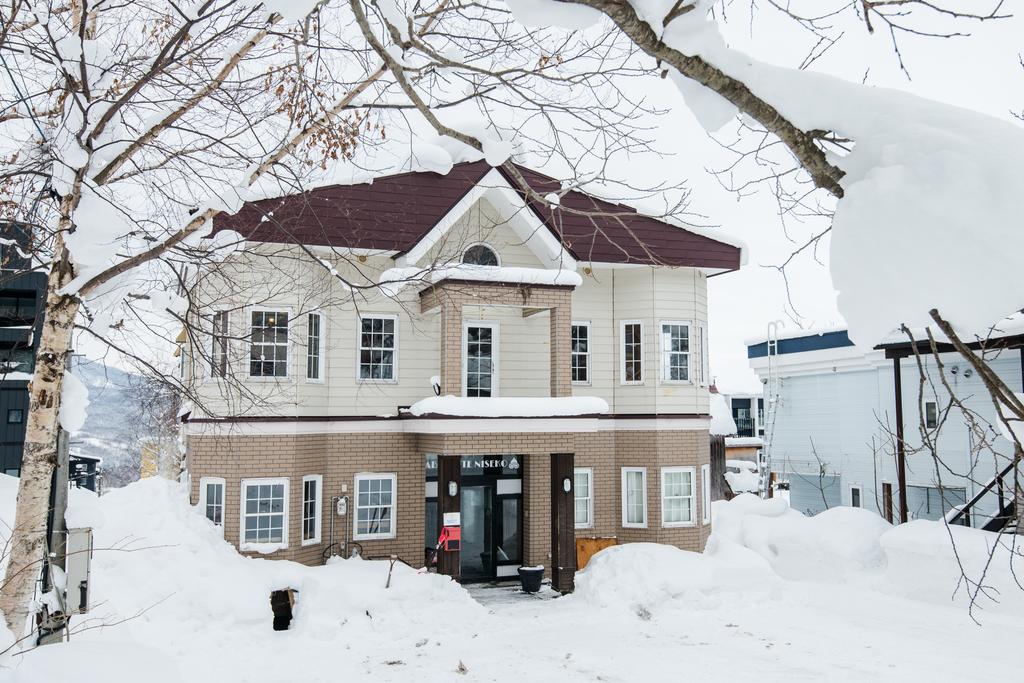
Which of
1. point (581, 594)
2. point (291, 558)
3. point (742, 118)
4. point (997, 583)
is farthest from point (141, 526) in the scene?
point (997, 583)

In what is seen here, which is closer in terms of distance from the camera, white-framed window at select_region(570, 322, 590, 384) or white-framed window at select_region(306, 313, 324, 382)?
white-framed window at select_region(306, 313, 324, 382)

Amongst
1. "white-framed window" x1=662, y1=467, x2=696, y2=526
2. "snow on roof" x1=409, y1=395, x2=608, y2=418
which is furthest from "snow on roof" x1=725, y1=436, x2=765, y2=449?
"snow on roof" x1=409, y1=395, x2=608, y2=418

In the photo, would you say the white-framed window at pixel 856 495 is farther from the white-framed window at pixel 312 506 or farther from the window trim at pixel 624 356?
the white-framed window at pixel 312 506

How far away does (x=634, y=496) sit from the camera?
18.0 meters

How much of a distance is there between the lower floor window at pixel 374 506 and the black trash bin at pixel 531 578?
2.94m

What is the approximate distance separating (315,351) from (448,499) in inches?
169

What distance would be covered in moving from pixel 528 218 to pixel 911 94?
1343cm

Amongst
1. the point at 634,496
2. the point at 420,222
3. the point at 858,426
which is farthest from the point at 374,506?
the point at 858,426

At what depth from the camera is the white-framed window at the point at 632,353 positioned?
18141 mm

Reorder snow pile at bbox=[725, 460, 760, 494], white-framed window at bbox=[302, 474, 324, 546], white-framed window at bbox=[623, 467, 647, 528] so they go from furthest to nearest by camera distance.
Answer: snow pile at bbox=[725, 460, 760, 494], white-framed window at bbox=[623, 467, 647, 528], white-framed window at bbox=[302, 474, 324, 546]

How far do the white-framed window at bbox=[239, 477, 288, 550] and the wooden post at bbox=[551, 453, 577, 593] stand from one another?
557cm

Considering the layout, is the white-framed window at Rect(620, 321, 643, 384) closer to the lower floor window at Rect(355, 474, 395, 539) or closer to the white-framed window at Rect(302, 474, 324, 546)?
the lower floor window at Rect(355, 474, 395, 539)

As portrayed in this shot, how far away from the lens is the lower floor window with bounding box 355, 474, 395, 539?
53.1ft

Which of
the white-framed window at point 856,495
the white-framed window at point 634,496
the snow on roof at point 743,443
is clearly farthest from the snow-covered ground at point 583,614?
the snow on roof at point 743,443
